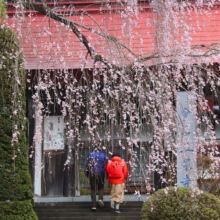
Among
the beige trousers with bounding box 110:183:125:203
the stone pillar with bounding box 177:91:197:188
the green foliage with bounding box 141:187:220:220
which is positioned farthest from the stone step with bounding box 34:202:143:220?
the green foliage with bounding box 141:187:220:220

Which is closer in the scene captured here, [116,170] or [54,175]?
[116,170]

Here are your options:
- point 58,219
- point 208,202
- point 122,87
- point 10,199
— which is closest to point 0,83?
point 10,199

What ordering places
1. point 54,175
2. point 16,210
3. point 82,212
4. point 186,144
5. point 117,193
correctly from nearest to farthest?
point 186,144 < point 16,210 < point 117,193 < point 82,212 < point 54,175

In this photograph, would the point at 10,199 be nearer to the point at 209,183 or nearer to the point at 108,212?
the point at 108,212

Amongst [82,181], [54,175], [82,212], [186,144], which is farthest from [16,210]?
[82,181]

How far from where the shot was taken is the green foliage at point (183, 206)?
5820 mm

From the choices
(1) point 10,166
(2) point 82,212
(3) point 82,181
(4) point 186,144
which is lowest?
(2) point 82,212

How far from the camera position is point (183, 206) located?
19.4 feet

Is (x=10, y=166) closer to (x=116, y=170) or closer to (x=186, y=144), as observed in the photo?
(x=116, y=170)

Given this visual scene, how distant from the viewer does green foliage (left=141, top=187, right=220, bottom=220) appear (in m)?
5.82

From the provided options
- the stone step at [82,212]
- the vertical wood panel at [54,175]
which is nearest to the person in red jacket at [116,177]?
the stone step at [82,212]

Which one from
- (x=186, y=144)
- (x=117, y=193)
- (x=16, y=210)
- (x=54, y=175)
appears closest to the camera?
(x=186, y=144)

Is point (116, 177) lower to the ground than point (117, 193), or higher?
higher

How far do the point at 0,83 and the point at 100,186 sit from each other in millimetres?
3489
